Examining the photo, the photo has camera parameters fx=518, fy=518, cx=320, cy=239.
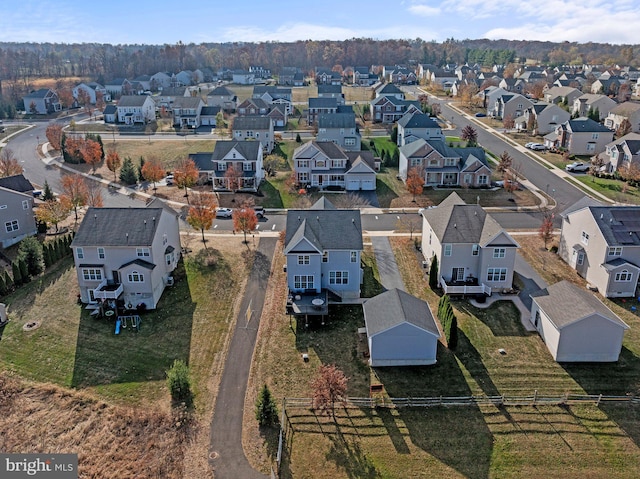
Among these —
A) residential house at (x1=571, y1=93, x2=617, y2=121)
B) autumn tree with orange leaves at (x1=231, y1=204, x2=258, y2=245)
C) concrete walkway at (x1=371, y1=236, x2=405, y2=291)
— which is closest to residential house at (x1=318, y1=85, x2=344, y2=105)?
residential house at (x1=571, y1=93, x2=617, y2=121)

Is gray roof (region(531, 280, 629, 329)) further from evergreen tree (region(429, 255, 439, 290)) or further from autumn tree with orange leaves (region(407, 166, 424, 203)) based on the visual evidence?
autumn tree with orange leaves (region(407, 166, 424, 203))

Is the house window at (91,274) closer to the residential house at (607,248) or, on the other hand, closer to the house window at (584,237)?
the residential house at (607,248)

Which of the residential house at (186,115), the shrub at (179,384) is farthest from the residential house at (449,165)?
the residential house at (186,115)

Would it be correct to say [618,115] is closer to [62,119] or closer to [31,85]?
[62,119]

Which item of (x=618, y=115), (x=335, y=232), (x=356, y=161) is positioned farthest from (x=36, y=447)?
(x=618, y=115)

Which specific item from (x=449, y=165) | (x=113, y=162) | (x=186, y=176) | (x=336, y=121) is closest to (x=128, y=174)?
(x=113, y=162)

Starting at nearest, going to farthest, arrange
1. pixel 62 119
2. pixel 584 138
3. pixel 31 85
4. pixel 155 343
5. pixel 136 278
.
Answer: pixel 155 343
pixel 136 278
pixel 584 138
pixel 62 119
pixel 31 85

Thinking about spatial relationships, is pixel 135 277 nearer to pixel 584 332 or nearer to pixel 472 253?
pixel 472 253

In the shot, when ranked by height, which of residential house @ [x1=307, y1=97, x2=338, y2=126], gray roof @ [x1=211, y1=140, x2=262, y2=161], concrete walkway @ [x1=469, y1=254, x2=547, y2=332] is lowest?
concrete walkway @ [x1=469, y1=254, x2=547, y2=332]
